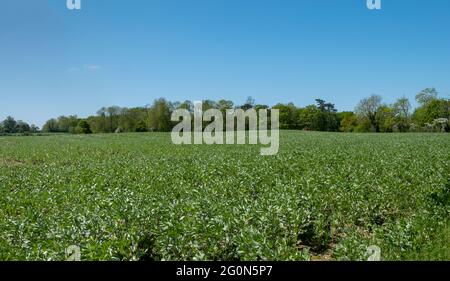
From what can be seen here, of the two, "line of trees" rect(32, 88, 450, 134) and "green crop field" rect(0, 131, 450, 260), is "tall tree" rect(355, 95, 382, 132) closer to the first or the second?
"line of trees" rect(32, 88, 450, 134)

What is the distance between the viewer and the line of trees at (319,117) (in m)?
83.4

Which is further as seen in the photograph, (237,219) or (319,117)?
(319,117)

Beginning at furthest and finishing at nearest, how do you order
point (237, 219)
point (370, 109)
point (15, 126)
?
1. point (15, 126)
2. point (370, 109)
3. point (237, 219)

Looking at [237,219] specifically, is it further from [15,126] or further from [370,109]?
[15,126]

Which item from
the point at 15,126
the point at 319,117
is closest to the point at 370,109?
the point at 319,117

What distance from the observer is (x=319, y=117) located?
9656 centimetres

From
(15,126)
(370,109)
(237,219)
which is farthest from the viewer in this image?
(15,126)

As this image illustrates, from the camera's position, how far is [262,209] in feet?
24.2

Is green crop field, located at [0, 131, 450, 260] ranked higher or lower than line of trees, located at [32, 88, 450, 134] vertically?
lower

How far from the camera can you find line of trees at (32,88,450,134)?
274 ft

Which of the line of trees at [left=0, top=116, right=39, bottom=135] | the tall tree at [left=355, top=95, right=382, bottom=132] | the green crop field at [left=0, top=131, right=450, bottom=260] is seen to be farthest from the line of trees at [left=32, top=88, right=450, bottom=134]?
the green crop field at [left=0, top=131, right=450, bottom=260]

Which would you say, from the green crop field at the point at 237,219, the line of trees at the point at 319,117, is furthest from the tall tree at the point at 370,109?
the green crop field at the point at 237,219

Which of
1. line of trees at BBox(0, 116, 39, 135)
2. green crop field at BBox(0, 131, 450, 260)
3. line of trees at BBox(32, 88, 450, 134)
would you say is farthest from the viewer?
line of trees at BBox(0, 116, 39, 135)
